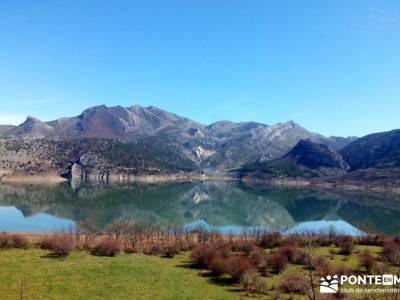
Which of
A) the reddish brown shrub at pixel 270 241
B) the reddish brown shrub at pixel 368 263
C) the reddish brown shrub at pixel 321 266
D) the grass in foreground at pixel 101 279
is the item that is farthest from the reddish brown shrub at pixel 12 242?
the reddish brown shrub at pixel 368 263

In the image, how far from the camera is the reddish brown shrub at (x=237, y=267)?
104ft

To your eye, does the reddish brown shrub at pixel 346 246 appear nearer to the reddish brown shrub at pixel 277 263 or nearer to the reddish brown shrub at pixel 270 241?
the reddish brown shrub at pixel 270 241

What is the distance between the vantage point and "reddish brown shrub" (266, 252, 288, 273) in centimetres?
3541

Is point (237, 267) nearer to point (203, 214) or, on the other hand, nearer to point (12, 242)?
point (12, 242)

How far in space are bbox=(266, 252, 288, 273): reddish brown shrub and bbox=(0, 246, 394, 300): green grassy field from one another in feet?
2.00

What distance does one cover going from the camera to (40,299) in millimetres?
25328

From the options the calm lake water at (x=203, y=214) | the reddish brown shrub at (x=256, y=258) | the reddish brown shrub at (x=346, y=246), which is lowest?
the calm lake water at (x=203, y=214)

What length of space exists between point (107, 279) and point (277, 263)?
46.7 feet

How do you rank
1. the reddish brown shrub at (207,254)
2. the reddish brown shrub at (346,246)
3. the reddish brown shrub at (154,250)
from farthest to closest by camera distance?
the reddish brown shrub at (346,246)
the reddish brown shrub at (154,250)
the reddish brown shrub at (207,254)

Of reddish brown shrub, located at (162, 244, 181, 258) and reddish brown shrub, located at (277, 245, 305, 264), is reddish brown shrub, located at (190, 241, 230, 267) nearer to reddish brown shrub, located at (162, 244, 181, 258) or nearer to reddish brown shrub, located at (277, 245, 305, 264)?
reddish brown shrub, located at (162, 244, 181, 258)

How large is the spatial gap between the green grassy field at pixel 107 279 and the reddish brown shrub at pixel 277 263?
0.61 meters

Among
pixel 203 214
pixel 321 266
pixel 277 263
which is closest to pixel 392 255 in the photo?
pixel 321 266

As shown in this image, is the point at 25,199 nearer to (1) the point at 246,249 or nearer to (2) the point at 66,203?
(2) the point at 66,203

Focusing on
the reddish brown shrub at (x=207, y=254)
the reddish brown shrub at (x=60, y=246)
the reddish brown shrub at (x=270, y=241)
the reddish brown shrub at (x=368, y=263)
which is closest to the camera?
the reddish brown shrub at (x=368, y=263)
